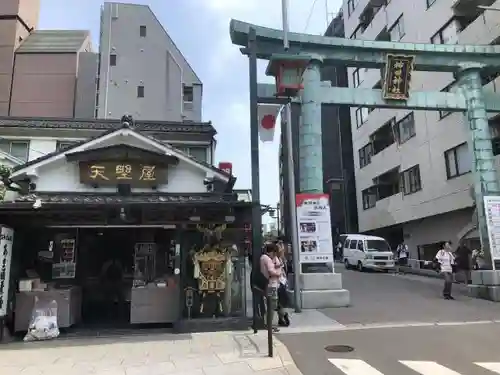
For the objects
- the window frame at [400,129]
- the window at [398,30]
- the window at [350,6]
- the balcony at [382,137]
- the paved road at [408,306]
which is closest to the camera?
the paved road at [408,306]

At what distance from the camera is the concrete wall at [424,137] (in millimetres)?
22703

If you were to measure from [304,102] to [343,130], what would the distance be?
30155 millimetres

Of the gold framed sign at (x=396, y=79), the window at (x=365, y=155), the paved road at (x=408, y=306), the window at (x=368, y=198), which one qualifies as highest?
the window at (x=365, y=155)

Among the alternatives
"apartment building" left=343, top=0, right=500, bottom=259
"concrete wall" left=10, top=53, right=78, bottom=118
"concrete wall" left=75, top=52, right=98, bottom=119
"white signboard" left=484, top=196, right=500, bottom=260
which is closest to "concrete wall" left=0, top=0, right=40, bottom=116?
"concrete wall" left=10, top=53, right=78, bottom=118

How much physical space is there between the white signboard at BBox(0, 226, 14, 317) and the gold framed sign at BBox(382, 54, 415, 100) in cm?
1285

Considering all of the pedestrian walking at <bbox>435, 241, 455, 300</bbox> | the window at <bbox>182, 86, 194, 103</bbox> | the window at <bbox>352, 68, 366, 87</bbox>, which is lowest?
the pedestrian walking at <bbox>435, 241, 455, 300</bbox>

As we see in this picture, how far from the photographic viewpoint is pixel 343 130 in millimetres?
43844

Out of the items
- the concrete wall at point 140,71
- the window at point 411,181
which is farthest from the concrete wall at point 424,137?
the concrete wall at point 140,71

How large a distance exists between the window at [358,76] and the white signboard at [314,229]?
24.3 m

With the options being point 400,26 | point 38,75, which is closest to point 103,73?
point 38,75

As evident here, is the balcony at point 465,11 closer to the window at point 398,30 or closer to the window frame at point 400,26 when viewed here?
the window frame at point 400,26

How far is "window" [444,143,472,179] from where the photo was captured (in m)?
22.5

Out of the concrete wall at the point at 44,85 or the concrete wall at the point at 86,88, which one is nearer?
the concrete wall at the point at 44,85

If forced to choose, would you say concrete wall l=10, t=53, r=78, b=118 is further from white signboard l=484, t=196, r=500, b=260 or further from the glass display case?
white signboard l=484, t=196, r=500, b=260
